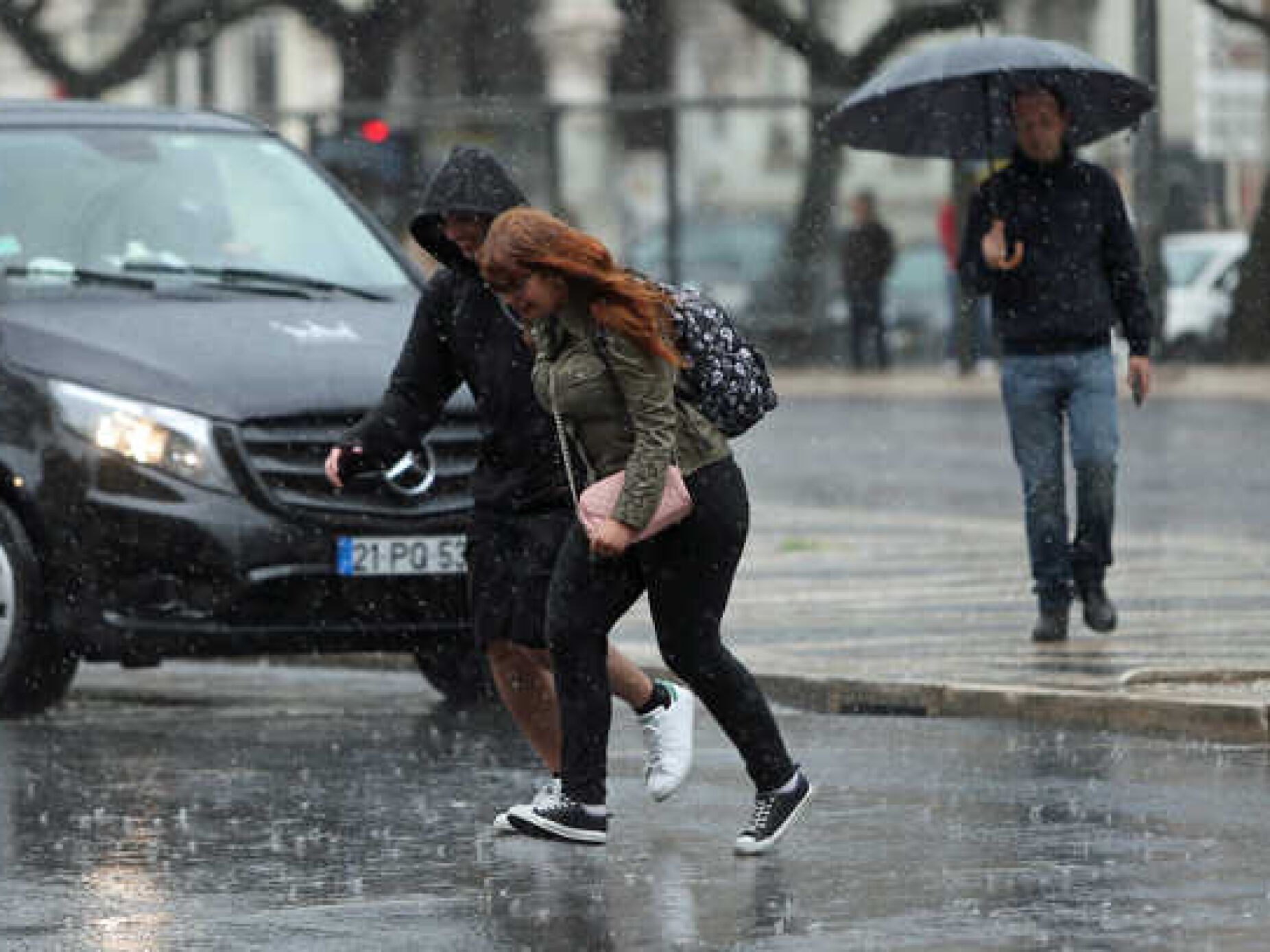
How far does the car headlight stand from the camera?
10.7m

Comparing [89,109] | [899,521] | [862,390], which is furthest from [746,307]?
[89,109]

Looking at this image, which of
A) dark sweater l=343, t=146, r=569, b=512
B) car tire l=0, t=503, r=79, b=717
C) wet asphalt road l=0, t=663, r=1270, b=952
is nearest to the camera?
wet asphalt road l=0, t=663, r=1270, b=952

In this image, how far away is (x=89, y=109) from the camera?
486 inches

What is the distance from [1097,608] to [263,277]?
298 cm

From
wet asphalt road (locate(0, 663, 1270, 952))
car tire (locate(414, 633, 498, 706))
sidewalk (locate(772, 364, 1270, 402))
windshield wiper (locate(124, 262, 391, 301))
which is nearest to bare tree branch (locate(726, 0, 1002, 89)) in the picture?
sidewalk (locate(772, 364, 1270, 402))

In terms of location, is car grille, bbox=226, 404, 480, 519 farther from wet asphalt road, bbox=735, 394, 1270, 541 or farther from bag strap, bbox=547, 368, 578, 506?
wet asphalt road, bbox=735, 394, 1270, 541

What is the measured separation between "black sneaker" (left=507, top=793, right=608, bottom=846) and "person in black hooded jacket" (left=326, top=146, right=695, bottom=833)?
0.70 ft

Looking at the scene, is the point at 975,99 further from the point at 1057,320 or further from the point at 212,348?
the point at 212,348

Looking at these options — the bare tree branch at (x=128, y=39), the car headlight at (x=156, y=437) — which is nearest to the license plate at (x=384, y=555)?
the car headlight at (x=156, y=437)

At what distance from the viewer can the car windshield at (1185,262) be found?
1494 inches

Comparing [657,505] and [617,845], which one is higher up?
[657,505]

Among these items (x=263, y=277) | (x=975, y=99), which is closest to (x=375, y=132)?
(x=975, y=99)

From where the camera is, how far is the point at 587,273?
7938 mm

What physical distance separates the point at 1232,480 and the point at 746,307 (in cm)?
1820
